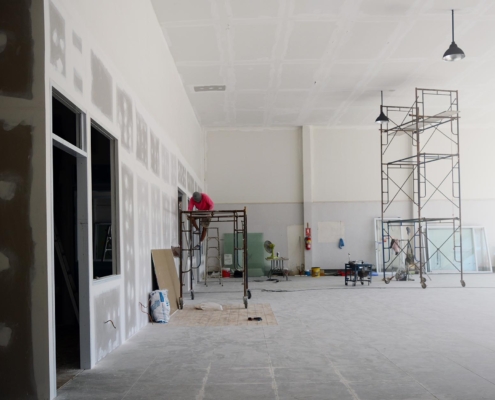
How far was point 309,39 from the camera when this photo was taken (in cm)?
1026

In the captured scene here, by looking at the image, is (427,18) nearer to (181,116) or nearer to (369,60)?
(369,60)

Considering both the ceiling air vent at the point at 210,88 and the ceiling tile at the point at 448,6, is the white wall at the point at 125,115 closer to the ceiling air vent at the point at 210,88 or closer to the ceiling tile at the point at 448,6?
the ceiling air vent at the point at 210,88

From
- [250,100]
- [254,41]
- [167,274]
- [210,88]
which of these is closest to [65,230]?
[167,274]

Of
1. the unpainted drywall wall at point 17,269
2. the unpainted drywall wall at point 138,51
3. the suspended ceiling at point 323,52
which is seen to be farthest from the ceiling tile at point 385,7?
the unpainted drywall wall at point 17,269

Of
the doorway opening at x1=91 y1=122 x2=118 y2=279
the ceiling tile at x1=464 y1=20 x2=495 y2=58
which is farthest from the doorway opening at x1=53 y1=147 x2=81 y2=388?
the ceiling tile at x1=464 y1=20 x2=495 y2=58

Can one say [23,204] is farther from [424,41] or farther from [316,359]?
[424,41]

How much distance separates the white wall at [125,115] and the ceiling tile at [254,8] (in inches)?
56.5

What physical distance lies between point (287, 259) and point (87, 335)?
12.5m

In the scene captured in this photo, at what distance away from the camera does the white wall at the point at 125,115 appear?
14.9 feet

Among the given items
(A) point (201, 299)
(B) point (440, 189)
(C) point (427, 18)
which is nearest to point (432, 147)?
(B) point (440, 189)

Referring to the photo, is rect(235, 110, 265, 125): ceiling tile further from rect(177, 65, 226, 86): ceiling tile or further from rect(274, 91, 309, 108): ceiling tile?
rect(177, 65, 226, 86): ceiling tile

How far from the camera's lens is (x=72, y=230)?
25.4 feet

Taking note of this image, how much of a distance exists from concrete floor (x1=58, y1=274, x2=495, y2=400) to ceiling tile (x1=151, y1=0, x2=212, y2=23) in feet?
17.2

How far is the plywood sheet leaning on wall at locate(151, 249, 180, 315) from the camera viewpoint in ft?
26.8
